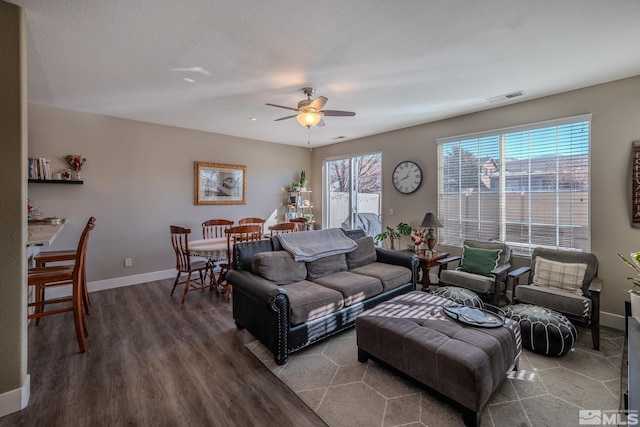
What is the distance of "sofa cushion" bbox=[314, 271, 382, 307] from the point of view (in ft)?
9.43

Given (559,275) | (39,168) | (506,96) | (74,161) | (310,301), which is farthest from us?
(74,161)

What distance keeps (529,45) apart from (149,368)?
412cm

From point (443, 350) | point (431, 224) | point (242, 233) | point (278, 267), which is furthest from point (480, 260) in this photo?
point (242, 233)

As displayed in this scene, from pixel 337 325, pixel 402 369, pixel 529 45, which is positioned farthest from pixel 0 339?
pixel 529 45

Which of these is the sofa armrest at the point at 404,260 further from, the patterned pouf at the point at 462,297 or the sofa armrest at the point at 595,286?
the sofa armrest at the point at 595,286

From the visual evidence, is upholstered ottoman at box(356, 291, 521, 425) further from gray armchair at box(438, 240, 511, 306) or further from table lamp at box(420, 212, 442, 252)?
table lamp at box(420, 212, 442, 252)

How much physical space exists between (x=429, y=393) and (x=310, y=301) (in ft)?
3.71

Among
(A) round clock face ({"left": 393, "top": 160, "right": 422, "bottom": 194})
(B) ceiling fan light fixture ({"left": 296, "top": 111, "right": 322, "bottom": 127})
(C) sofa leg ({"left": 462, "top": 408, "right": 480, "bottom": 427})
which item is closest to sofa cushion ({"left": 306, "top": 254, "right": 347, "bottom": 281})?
(B) ceiling fan light fixture ({"left": 296, "top": 111, "right": 322, "bottom": 127})

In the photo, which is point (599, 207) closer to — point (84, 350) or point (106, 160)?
point (84, 350)

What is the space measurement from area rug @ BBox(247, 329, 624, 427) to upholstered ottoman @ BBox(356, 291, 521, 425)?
0.50 feet

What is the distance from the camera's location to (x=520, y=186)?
372 cm

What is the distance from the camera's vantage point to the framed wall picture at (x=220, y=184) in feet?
16.8

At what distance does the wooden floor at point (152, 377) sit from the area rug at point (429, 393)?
0.18m

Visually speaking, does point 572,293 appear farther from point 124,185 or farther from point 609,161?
point 124,185
